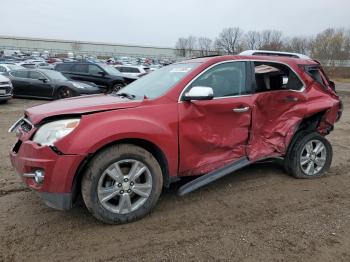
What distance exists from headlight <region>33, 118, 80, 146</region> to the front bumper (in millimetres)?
73

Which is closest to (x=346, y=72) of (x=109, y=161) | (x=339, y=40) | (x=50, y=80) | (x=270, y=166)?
(x=339, y=40)

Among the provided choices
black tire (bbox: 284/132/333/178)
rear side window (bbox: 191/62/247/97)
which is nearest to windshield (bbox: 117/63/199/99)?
rear side window (bbox: 191/62/247/97)

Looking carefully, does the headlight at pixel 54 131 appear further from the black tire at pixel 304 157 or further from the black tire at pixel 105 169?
the black tire at pixel 304 157

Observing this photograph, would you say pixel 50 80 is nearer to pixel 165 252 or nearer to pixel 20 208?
pixel 20 208

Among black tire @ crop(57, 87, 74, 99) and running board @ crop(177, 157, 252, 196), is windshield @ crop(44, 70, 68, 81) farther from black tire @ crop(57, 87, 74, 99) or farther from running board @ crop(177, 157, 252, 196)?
running board @ crop(177, 157, 252, 196)

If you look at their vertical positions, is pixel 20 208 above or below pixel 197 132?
below

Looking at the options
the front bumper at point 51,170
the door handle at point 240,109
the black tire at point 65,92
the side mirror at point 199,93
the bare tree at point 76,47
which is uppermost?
the bare tree at point 76,47

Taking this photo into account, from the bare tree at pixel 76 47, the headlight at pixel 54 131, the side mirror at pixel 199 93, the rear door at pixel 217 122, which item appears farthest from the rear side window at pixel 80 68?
the bare tree at pixel 76 47

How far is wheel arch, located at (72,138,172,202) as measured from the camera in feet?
11.6

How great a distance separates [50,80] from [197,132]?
1193 cm

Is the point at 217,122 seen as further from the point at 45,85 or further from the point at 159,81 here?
the point at 45,85

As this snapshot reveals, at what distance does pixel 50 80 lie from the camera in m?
14.6

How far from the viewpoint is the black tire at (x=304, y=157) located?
16.6ft

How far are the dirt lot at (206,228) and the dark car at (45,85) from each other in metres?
9.52
